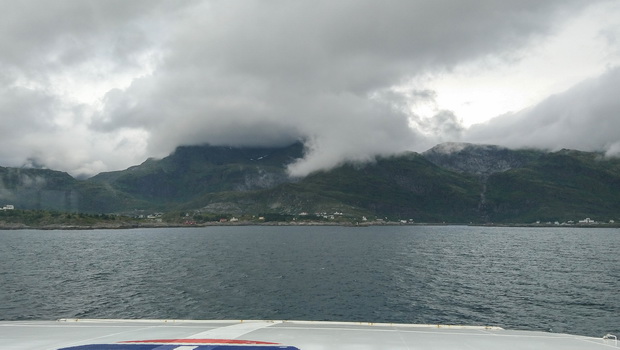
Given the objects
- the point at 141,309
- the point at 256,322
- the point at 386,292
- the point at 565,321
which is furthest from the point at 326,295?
the point at 256,322

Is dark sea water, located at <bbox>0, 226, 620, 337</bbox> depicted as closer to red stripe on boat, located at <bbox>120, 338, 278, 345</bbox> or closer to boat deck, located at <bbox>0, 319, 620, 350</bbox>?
boat deck, located at <bbox>0, 319, 620, 350</bbox>

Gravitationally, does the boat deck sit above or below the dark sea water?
above

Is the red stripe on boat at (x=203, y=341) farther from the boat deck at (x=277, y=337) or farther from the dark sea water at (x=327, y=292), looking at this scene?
the dark sea water at (x=327, y=292)

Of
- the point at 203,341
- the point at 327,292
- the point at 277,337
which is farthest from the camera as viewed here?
the point at 327,292

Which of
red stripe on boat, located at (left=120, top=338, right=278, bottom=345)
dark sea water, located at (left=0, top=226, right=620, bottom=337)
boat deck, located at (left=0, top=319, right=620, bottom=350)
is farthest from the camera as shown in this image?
dark sea water, located at (left=0, top=226, right=620, bottom=337)

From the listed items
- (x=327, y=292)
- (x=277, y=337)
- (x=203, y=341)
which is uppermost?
(x=203, y=341)

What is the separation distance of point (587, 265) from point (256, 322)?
134 metres

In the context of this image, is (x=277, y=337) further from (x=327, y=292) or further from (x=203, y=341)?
(x=327, y=292)

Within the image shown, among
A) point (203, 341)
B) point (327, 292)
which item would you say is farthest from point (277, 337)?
point (327, 292)

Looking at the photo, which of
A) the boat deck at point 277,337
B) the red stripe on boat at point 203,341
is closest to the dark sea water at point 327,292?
the boat deck at point 277,337

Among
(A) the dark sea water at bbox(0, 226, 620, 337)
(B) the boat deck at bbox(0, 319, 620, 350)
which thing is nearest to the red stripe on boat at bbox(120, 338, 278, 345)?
(B) the boat deck at bbox(0, 319, 620, 350)

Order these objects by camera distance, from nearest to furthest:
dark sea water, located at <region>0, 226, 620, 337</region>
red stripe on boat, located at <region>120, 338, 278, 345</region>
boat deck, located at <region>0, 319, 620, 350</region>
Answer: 1. red stripe on boat, located at <region>120, 338, 278, 345</region>
2. boat deck, located at <region>0, 319, 620, 350</region>
3. dark sea water, located at <region>0, 226, 620, 337</region>

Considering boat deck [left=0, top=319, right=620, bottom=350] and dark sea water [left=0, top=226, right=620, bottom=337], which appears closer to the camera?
boat deck [left=0, top=319, right=620, bottom=350]

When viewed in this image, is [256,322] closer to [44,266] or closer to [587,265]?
[44,266]
